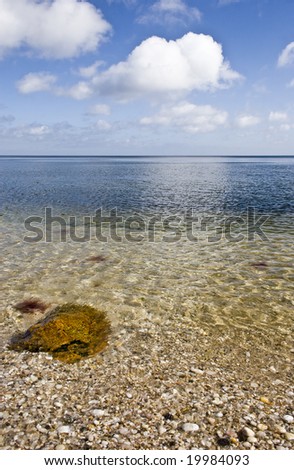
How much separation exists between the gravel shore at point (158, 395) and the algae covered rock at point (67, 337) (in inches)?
14.3

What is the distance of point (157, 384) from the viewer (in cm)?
827

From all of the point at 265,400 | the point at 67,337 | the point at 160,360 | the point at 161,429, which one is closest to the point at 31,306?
the point at 67,337

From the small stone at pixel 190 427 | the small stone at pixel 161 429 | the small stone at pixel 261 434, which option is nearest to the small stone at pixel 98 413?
the small stone at pixel 161 429

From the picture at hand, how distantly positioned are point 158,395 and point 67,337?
393 cm

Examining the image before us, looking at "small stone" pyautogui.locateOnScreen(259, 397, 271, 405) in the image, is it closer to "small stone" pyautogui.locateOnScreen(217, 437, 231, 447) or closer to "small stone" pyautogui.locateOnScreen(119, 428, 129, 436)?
"small stone" pyautogui.locateOnScreen(217, 437, 231, 447)

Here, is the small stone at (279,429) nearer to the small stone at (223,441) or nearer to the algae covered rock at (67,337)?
the small stone at (223,441)

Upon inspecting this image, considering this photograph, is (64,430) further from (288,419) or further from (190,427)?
(288,419)

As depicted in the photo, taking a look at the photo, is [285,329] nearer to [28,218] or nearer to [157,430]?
[157,430]

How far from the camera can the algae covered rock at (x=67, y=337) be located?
32.1 ft

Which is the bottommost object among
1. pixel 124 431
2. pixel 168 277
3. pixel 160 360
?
pixel 160 360

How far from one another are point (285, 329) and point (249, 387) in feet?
12.7

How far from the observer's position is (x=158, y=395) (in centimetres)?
781
